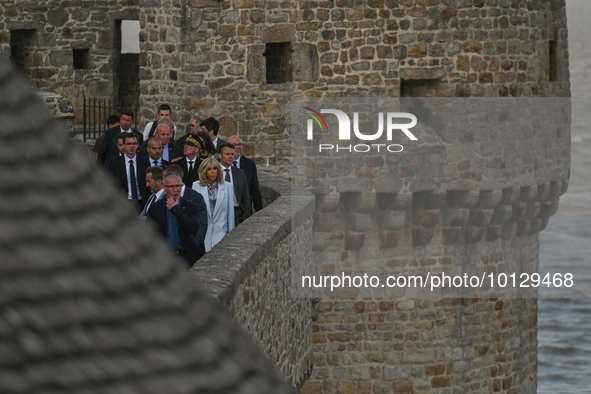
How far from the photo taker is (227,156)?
9.86 metres

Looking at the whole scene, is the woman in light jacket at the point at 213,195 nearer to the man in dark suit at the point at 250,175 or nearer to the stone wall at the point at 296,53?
the man in dark suit at the point at 250,175

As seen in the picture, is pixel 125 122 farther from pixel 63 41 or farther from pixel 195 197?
pixel 63 41

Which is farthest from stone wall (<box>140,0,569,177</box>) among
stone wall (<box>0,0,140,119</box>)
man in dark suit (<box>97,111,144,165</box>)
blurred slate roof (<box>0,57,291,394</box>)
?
blurred slate roof (<box>0,57,291,394</box>)

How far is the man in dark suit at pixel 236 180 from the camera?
9875 mm

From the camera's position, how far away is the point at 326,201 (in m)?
Result: 14.8

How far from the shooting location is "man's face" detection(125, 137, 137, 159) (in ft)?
31.5

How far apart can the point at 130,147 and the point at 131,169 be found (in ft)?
0.56

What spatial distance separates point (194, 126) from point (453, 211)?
4759mm

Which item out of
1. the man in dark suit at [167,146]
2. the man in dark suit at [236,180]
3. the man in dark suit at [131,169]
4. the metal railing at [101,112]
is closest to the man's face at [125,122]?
the man in dark suit at [167,146]

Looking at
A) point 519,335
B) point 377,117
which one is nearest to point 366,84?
point 377,117

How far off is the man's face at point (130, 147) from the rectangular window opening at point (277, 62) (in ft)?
17.4

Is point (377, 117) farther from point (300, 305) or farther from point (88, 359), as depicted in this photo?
point (88, 359)

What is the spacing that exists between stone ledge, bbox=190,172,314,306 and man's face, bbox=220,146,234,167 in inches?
19.2
